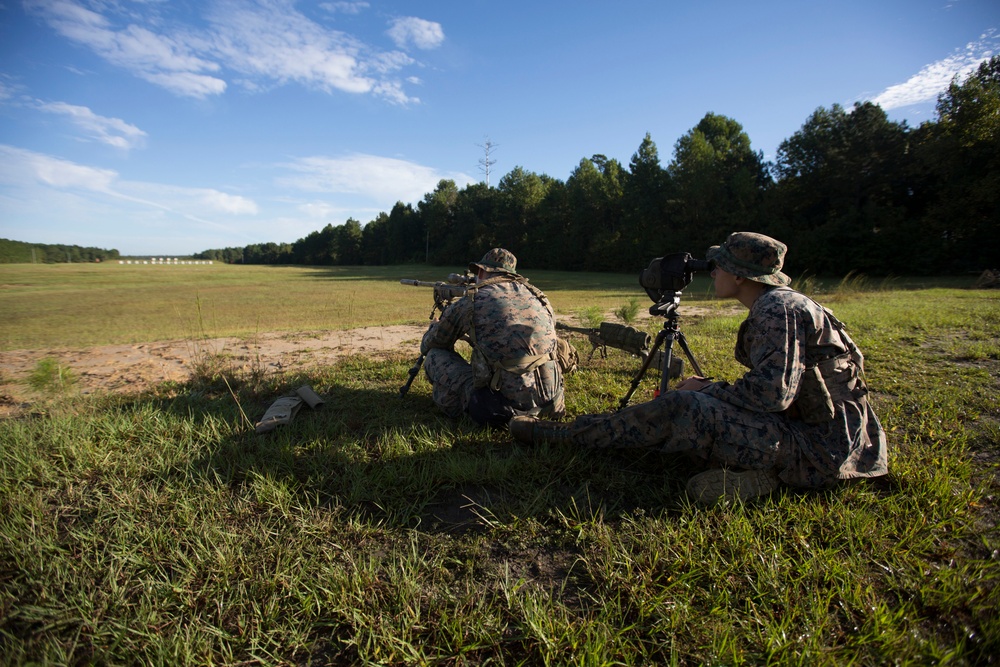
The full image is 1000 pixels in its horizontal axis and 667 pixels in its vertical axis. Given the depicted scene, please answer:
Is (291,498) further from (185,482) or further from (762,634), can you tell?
(762,634)

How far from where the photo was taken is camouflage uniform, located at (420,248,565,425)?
3.29 meters

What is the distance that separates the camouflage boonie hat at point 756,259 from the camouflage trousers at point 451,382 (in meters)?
2.00

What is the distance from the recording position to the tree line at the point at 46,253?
77.0 feet

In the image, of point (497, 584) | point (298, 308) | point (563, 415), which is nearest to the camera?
point (497, 584)

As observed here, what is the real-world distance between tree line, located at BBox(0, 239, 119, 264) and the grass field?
92.7 ft

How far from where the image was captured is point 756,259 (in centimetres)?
242

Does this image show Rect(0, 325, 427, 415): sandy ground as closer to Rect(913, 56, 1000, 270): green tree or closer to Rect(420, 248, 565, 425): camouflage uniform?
Rect(420, 248, 565, 425): camouflage uniform

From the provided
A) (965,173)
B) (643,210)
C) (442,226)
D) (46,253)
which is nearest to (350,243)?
(442,226)

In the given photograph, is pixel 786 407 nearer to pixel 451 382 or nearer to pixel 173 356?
pixel 451 382

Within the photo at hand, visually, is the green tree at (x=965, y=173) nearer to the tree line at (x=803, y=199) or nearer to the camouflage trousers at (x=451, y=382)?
the tree line at (x=803, y=199)

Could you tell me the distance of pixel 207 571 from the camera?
6.51 ft

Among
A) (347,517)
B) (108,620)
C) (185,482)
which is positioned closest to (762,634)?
(347,517)

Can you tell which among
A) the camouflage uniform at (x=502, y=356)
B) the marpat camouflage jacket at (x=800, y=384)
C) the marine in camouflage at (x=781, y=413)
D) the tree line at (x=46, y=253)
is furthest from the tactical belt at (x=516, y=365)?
the tree line at (x=46, y=253)

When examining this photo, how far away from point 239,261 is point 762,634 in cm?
10751
